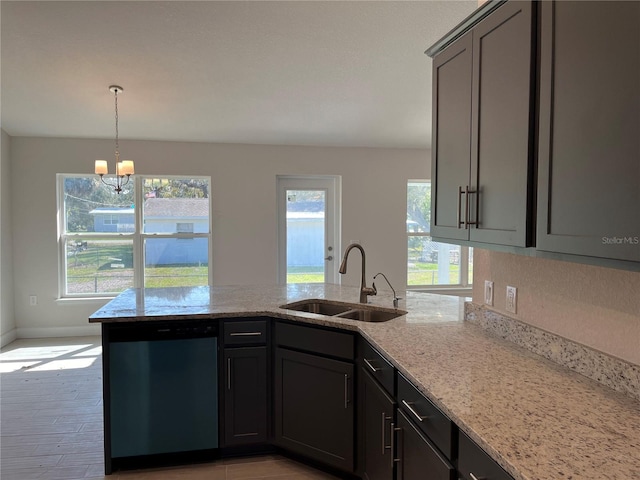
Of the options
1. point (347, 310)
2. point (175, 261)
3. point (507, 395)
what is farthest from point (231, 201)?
point (507, 395)

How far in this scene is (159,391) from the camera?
237 centimetres

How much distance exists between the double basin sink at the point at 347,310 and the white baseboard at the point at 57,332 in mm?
3578

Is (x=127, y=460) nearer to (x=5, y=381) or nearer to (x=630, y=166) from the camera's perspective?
(x=5, y=381)

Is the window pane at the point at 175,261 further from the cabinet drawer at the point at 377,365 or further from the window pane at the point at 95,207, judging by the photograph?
the cabinet drawer at the point at 377,365

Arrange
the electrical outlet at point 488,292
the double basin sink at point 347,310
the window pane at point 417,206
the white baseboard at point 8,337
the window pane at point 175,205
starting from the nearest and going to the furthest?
the electrical outlet at point 488,292 < the double basin sink at point 347,310 < the white baseboard at point 8,337 < the window pane at point 175,205 < the window pane at point 417,206

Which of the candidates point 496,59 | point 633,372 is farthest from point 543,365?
point 496,59

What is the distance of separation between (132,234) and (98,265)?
1.86ft

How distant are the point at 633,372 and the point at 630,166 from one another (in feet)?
2.14

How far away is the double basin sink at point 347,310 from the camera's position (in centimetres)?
254

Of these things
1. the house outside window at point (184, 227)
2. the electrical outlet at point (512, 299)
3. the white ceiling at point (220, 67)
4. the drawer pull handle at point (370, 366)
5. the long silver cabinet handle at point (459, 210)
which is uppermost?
the white ceiling at point (220, 67)

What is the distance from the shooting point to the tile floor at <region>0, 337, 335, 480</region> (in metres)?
2.38

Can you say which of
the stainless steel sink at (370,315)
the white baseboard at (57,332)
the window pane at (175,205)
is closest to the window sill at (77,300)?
the white baseboard at (57,332)

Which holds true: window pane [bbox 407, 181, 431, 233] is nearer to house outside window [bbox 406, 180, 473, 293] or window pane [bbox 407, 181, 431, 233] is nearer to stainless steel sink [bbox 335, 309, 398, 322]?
house outside window [bbox 406, 180, 473, 293]

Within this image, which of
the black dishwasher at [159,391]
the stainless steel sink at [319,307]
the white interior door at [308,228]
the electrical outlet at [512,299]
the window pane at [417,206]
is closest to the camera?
the electrical outlet at [512,299]
